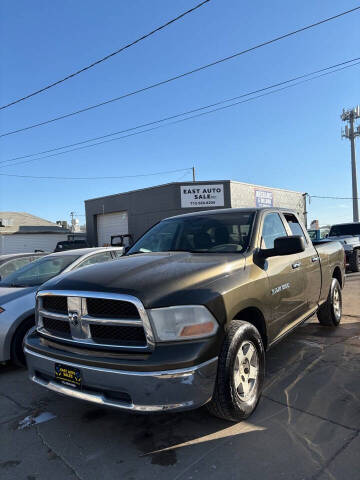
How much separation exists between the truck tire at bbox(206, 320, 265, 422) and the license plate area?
3.23 feet

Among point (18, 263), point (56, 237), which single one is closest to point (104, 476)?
point (18, 263)

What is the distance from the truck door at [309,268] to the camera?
4.32m

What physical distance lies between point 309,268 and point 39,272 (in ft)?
12.9

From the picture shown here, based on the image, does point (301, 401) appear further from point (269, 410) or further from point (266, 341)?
point (266, 341)

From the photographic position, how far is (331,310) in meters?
5.46

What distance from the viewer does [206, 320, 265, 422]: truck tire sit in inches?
102

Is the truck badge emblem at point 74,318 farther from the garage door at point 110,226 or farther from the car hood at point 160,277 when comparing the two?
the garage door at point 110,226

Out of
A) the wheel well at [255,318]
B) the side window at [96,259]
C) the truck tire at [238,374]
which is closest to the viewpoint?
the truck tire at [238,374]

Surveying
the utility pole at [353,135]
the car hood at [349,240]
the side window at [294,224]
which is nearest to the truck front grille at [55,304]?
the side window at [294,224]

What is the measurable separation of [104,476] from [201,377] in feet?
2.92

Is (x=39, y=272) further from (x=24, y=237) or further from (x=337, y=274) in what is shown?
(x=24, y=237)

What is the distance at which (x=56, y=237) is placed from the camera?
3378cm

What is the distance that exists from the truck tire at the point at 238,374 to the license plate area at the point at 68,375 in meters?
0.98

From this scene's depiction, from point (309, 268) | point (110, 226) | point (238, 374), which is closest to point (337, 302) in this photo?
point (309, 268)
